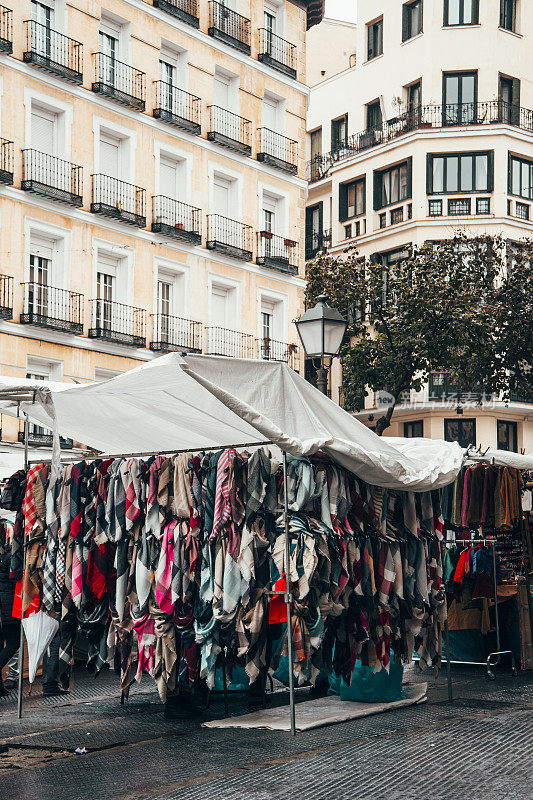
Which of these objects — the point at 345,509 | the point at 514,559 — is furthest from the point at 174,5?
the point at 345,509

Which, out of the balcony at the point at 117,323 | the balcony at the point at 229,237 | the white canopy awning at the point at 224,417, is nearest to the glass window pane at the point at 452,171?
the balcony at the point at 229,237

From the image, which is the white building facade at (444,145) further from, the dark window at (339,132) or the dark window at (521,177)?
the dark window at (339,132)

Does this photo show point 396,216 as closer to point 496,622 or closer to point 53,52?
point 53,52

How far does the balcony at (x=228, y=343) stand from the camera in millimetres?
33750

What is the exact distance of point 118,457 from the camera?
1048cm

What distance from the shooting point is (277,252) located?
36.8m

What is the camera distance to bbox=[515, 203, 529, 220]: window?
43.3 metres

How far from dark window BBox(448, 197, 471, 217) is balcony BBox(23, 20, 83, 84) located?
689 inches

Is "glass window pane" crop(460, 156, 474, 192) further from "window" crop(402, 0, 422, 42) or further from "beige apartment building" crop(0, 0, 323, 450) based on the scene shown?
"beige apartment building" crop(0, 0, 323, 450)

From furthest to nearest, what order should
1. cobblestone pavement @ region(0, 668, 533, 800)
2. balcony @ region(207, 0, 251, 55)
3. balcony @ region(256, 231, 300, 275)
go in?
1. balcony @ region(256, 231, 300, 275)
2. balcony @ region(207, 0, 251, 55)
3. cobblestone pavement @ region(0, 668, 533, 800)

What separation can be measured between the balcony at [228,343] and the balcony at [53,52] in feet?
27.6

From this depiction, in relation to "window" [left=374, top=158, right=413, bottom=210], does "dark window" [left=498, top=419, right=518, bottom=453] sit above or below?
below

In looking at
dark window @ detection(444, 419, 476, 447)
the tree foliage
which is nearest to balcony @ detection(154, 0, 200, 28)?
the tree foliage

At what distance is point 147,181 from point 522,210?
57.3 feet
